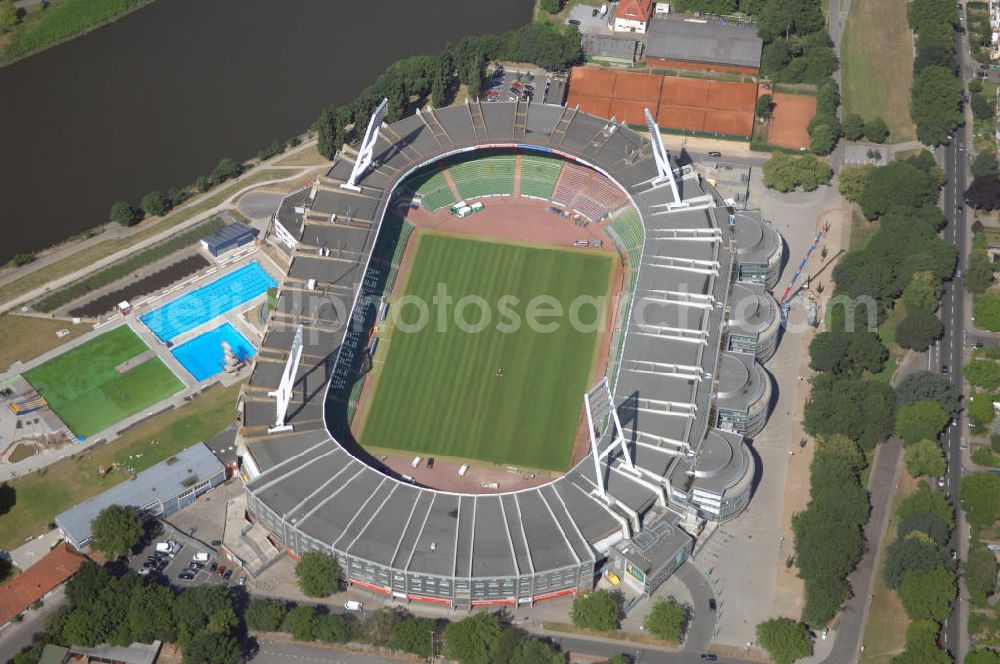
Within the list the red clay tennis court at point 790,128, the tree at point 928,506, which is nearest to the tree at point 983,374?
the tree at point 928,506

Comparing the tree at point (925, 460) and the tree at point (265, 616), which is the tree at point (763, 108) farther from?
the tree at point (265, 616)

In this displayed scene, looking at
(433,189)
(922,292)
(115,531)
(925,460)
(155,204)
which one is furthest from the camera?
(433,189)

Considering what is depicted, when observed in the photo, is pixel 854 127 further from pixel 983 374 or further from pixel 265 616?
pixel 265 616

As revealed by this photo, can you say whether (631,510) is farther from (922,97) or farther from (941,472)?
(922,97)

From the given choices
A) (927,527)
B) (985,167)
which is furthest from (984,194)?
(927,527)

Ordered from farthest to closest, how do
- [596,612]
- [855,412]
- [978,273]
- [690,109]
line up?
1. [690,109]
2. [978,273]
3. [855,412]
4. [596,612]

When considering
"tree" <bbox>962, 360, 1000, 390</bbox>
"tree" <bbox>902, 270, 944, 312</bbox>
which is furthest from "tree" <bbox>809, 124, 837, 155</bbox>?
"tree" <bbox>962, 360, 1000, 390</bbox>
